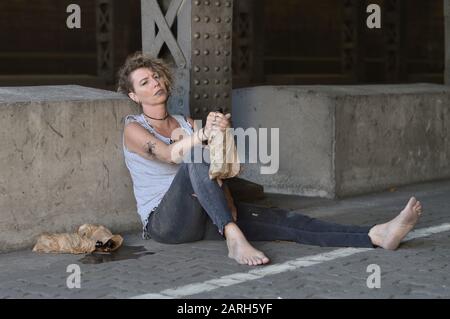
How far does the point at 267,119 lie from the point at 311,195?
2.96 ft

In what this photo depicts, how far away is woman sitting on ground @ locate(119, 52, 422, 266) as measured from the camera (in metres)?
6.04

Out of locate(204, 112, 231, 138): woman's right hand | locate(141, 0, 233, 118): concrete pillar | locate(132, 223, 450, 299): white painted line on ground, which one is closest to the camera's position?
locate(132, 223, 450, 299): white painted line on ground

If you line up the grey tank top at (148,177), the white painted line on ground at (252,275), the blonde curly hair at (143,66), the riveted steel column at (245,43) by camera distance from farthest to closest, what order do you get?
the riveted steel column at (245,43), the blonde curly hair at (143,66), the grey tank top at (148,177), the white painted line on ground at (252,275)

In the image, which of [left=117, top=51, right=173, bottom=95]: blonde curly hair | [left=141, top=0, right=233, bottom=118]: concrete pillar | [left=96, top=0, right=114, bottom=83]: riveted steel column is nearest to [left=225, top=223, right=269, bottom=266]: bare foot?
[left=117, top=51, right=173, bottom=95]: blonde curly hair

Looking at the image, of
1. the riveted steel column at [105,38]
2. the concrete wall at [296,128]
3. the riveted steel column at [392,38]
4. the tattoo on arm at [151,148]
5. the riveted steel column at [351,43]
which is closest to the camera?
the tattoo on arm at [151,148]

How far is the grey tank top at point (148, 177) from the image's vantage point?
6.57m

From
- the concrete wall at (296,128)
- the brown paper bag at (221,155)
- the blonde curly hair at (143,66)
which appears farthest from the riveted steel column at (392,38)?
the brown paper bag at (221,155)

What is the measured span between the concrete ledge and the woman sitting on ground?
240 cm

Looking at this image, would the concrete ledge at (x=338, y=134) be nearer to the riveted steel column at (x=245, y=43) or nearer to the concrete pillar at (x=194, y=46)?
the concrete pillar at (x=194, y=46)

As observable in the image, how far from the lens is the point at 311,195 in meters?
9.16

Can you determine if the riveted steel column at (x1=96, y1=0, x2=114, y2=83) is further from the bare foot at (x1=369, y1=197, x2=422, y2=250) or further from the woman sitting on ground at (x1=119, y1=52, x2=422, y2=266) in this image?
the bare foot at (x1=369, y1=197, x2=422, y2=250)

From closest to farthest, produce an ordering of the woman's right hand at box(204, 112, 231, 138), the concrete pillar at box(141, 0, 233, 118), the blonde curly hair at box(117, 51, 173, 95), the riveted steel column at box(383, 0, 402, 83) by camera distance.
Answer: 1. the woman's right hand at box(204, 112, 231, 138)
2. the blonde curly hair at box(117, 51, 173, 95)
3. the concrete pillar at box(141, 0, 233, 118)
4. the riveted steel column at box(383, 0, 402, 83)

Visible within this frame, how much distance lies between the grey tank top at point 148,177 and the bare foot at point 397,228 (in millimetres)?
1518

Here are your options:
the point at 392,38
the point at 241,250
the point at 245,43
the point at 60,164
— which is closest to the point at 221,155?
the point at 241,250
